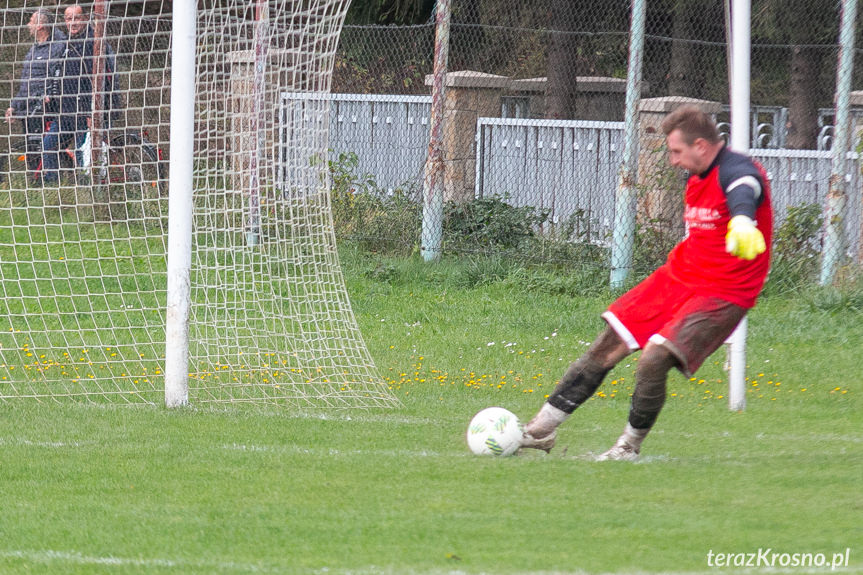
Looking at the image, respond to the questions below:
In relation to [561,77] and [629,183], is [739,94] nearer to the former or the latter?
[629,183]

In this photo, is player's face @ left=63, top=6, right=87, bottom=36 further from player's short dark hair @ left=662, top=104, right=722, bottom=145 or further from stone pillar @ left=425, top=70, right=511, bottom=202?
stone pillar @ left=425, top=70, right=511, bottom=202

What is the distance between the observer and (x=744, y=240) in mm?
5719

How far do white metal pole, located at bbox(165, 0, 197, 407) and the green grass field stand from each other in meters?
0.39

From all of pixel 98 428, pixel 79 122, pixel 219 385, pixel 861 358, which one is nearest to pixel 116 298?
pixel 79 122

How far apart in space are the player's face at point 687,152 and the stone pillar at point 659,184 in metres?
7.18

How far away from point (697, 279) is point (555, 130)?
8.88 meters

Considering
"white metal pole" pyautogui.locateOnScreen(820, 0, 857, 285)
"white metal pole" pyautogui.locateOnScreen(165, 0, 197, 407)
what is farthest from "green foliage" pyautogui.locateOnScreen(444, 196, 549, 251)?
"white metal pole" pyautogui.locateOnScreen(165, 0, 197, 407)

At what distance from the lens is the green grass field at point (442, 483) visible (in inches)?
189

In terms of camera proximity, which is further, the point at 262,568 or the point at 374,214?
the point at 374,214

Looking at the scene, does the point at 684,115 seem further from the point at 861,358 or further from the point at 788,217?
the point at 788,217

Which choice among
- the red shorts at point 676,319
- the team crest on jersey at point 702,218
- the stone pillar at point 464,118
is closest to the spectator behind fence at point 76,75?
the red shorts at point 676,319

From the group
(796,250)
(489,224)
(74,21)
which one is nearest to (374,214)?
(489,224)

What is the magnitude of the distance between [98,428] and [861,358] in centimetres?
608

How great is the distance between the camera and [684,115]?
20.6 feet
